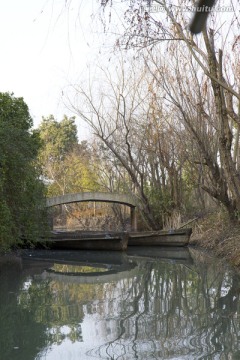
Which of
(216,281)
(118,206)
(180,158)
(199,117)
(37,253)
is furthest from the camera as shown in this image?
(118,206)

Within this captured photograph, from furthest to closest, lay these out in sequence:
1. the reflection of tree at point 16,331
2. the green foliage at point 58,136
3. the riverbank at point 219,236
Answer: the green foliage at point 58,136 → the riverbank at point 219,236 → the reflection of tree at point 16,331

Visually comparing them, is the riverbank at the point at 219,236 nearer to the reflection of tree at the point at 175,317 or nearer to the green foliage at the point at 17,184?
the reflection of tree at the point at 175,317

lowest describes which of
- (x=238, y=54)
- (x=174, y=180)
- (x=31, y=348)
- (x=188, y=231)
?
(x=31, y=348)

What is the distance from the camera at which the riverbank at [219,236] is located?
1345cm

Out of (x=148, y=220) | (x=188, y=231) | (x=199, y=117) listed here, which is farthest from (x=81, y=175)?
(x=199, y=117)

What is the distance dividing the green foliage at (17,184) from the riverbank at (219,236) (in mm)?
5609

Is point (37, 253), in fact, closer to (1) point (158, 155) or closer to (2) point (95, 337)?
(1) point (158, 155)

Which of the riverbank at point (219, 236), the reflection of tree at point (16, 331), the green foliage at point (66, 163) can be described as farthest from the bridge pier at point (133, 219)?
the reflection of tree at point (16, 331)

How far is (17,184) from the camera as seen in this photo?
14.6 m

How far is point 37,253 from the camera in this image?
19297 mm

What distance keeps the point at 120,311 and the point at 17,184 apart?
775 cm

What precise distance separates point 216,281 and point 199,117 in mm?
7314

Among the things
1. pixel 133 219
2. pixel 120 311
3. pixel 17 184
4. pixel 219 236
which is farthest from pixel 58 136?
pixel 120 311

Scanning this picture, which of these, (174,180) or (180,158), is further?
(174,180)
